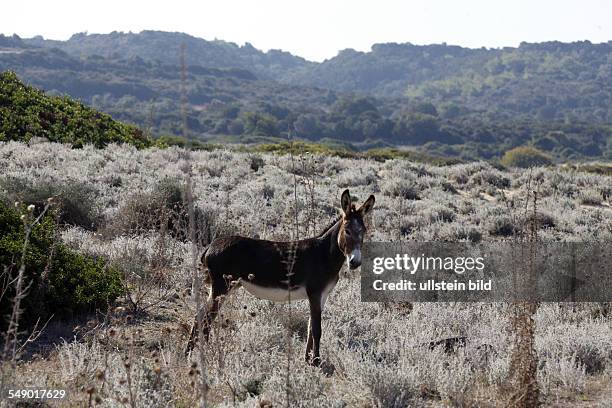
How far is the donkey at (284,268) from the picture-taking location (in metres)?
6.07

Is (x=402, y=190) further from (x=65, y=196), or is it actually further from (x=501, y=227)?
(x=65, y=196)

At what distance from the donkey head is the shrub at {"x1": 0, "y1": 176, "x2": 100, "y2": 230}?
6865 mm

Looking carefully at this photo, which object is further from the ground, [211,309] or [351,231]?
[351,231]

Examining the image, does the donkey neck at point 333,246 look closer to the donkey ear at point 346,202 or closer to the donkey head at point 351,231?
the donkey head at point 351,231

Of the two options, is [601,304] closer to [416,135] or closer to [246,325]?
[246,325]

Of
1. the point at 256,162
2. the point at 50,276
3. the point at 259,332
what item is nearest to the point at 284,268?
the point at 259,332

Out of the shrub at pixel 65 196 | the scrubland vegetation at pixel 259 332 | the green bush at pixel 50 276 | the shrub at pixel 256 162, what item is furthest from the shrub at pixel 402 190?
the green bush at pixel 50 276

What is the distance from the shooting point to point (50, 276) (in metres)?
7.28

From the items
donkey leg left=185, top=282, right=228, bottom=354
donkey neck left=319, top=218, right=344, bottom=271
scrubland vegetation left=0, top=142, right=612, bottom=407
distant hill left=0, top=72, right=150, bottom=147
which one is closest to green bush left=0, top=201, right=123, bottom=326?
scrubland vegetation left=0, top=142, right=612, bottom=407

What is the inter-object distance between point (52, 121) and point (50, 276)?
1773cm

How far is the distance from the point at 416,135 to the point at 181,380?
167m

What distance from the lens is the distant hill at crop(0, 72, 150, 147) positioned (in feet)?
71.1

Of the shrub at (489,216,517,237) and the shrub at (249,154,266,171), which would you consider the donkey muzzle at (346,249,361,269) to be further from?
the shrub at (249,154,266,171)

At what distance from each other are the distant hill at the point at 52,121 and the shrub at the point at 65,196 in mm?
8945
